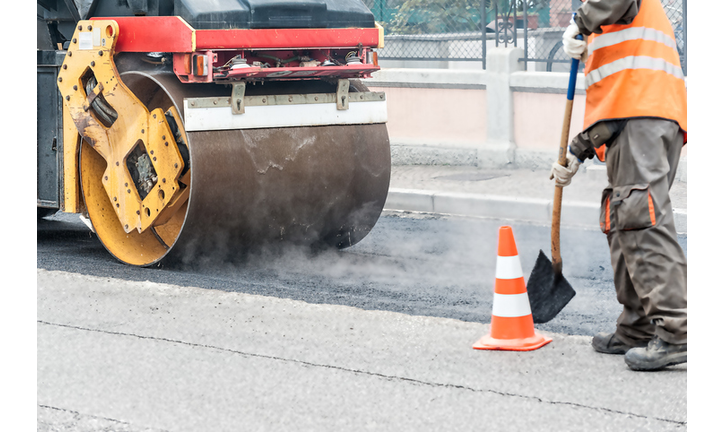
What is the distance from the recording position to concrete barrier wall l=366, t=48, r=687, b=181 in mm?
9812

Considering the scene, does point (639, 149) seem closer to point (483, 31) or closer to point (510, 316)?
point (510, 316)

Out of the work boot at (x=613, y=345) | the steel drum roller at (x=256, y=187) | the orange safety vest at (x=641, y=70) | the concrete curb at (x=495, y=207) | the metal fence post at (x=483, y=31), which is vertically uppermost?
the metal fence post at (x=483, y=31)

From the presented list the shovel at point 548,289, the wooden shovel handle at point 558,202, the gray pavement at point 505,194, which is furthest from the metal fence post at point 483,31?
the wooden shovel handle at point 558,202

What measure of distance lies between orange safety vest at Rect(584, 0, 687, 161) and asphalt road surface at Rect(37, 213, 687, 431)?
1.01 m

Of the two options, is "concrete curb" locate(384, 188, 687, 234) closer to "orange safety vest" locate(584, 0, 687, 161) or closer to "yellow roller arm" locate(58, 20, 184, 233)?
"yellow roller arm" locate(58, 20, 184, 233)

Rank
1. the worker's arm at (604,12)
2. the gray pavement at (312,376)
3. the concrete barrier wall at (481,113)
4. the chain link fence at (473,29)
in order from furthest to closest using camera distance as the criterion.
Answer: the chain link fence at (473,29) → the concrete barrier wall at (481,113) → the worker's arm at (604,12) → the gray pavement at (312,376)

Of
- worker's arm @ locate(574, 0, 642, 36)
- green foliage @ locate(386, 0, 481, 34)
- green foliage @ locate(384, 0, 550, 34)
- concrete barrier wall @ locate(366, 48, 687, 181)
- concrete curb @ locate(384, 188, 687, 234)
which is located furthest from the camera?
green foliage @ locate(386, 0, 481, 34)

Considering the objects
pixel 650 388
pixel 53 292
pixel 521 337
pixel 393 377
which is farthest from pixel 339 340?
pixel 53 292

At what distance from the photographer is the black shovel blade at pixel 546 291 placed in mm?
4199

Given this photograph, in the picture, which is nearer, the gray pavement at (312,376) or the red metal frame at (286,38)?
the gray pavement at (312,376)

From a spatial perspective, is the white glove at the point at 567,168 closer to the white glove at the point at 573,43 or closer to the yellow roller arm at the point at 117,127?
the white glove at the point at 573,43

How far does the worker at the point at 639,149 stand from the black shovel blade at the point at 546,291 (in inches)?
15.0

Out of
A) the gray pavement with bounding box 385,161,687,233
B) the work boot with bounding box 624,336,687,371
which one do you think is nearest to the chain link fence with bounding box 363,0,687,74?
the gray pavement with bounding box 385,161,687,233

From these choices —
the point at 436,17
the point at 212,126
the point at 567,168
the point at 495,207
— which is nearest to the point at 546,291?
the point at 567,168
